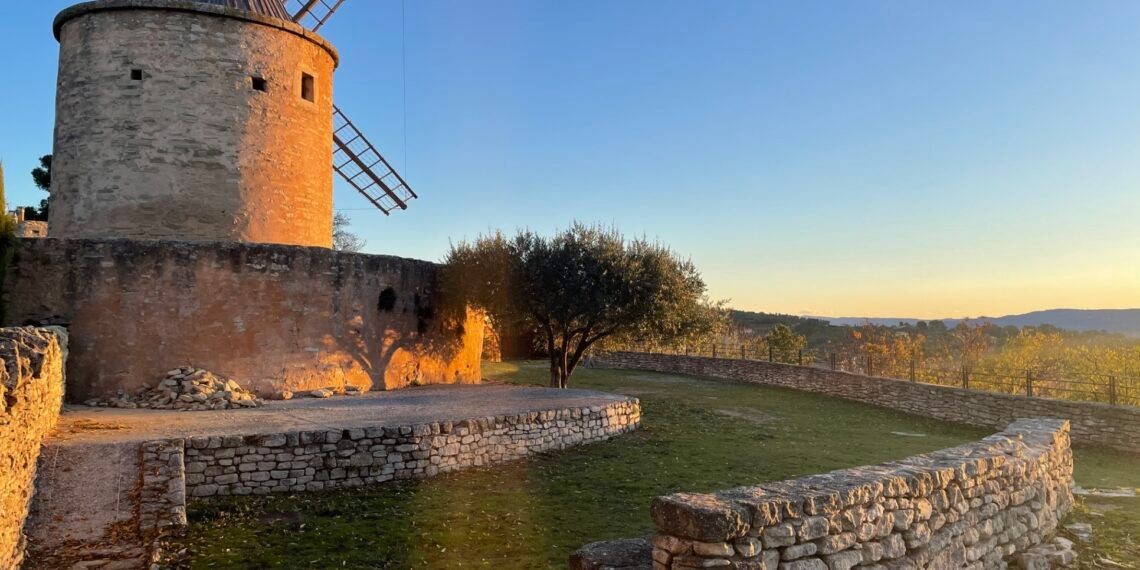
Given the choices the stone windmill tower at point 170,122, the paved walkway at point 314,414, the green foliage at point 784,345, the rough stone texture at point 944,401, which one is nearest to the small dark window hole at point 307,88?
the stone windmill tower at point 170,122

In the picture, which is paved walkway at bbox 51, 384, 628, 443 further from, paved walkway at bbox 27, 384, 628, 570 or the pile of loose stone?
the pile of loose stone

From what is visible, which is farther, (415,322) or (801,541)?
(415,322)

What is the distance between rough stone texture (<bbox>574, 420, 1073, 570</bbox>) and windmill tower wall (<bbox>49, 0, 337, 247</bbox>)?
1415 cm

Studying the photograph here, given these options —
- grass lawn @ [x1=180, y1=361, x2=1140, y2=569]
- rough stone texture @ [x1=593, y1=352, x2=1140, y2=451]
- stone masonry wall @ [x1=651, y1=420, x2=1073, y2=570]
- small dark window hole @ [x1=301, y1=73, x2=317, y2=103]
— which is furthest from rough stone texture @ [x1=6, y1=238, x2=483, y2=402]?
rough stone texture @ [x1=593, y1=352, x2=1140, y2=451]

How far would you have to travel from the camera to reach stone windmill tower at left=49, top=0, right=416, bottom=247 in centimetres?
1527

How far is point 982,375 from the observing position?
17.5 m

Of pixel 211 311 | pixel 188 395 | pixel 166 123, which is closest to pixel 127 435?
pixel 188 395

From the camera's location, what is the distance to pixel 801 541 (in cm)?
448

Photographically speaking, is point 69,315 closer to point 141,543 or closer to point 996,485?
point 141,543

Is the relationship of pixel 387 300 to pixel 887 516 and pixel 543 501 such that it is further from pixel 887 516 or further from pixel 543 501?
pixel 887 516

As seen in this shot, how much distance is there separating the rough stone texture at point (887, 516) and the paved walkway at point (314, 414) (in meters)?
6.30

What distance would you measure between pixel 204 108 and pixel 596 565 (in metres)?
15.0

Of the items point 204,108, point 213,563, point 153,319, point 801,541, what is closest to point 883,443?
point 801,541

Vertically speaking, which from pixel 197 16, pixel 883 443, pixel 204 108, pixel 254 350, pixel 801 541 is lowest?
pixel 883 443
